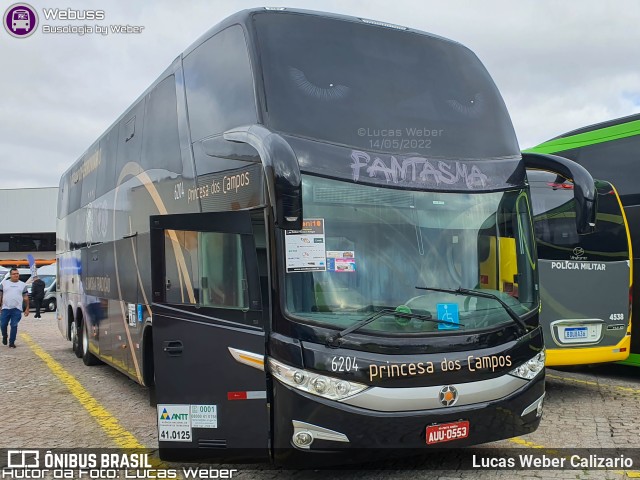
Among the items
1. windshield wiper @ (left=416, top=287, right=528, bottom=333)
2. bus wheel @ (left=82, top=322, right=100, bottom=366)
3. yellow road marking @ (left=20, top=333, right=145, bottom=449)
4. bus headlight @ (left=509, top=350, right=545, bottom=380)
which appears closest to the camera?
windshield wiper @ (left=416, top=287, right=528, bottom=333)

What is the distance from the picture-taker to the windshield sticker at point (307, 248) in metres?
4.79

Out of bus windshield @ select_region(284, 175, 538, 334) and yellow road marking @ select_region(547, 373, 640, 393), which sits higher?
bus windshield @ select_region(284, 175, 538, 334)

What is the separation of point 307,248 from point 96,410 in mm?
4882

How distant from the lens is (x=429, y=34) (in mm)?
6398

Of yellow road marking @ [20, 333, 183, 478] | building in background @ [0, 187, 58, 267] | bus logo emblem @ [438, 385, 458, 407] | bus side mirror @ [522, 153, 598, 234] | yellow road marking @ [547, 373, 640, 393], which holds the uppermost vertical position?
building in background @ [0, 187, 58, 267]

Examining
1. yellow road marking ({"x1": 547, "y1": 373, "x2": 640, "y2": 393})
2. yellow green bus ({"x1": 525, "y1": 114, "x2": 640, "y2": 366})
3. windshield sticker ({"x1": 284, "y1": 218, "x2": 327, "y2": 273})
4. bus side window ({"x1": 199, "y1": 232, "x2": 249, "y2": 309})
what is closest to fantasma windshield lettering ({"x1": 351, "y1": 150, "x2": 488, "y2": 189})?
windshield sticker ({"x1": 284, "y1": 218, "x2": 327, "y2": 273})

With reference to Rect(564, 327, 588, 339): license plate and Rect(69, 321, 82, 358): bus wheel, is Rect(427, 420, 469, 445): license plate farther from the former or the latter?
Rect(69, 321, 82, 358): bus wheel

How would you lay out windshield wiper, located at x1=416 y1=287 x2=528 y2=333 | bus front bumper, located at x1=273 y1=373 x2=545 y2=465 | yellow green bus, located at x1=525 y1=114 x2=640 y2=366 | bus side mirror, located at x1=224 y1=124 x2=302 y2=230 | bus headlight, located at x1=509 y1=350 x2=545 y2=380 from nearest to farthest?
1. bus side mirror, located at x1=224 y1=124 x2=302 y2=230
2. bus front bumper, located at x1=273 y1=373 x2=545 y2=465
3. windshield wiper, located at x1=416 y1=287 x2=528 y2=333
4. bus headlight, located at x1=509 y1=350 x2=545 y2=380
5. yellow green bus, located at x1=525 y1=114 x2=640 y2=366

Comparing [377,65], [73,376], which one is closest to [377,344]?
[377,65]

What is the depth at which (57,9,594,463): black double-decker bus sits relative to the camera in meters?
4.66

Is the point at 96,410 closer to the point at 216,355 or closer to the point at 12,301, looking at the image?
the point at 216,355

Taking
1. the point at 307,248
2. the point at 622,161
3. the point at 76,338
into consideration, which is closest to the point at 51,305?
the point at 76,338

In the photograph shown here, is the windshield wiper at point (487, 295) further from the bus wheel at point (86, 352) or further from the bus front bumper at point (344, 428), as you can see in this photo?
the bus wheel at point (86, 352)

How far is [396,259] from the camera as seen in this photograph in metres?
5.02
